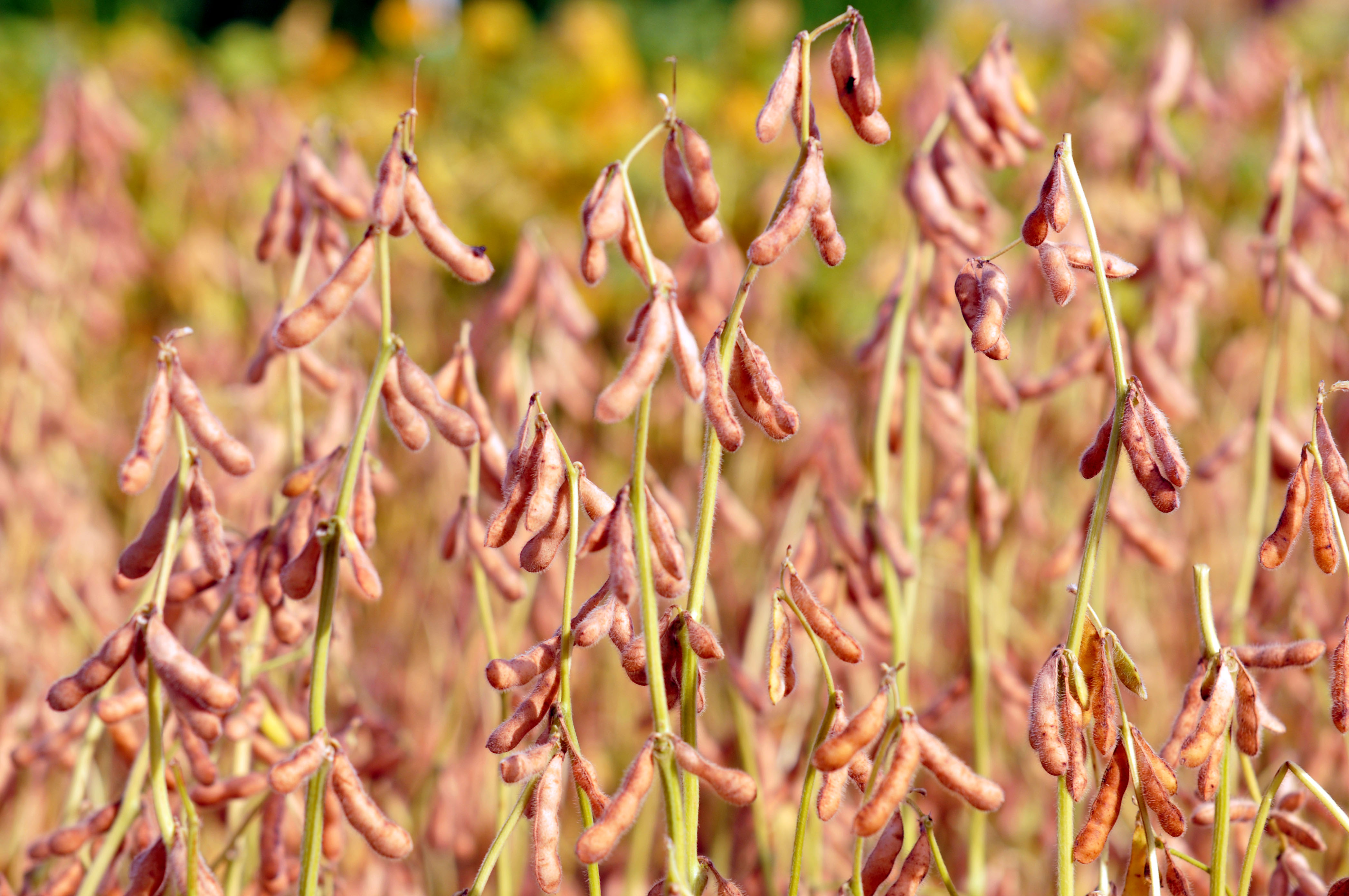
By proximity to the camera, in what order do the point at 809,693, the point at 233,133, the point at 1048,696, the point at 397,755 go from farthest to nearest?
the point at 233,133, the point at 809,693, the point at 397,755, the point at 1048,696

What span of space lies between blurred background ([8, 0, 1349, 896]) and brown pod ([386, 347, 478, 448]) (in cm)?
48

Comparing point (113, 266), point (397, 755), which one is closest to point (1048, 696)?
point (397, 755)

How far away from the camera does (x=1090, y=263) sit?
808 millimetres

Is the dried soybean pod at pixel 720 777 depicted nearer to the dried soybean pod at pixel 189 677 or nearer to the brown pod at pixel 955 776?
the brown pod at pixel 955 776

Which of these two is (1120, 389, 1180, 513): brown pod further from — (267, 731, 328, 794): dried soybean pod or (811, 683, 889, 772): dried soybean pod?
(267, 731, 328, 794): dried soybean pod

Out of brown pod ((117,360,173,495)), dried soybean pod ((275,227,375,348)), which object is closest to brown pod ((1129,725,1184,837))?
dried soybean pod ((275,227,375,348))

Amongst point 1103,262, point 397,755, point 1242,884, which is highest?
point 1103,262

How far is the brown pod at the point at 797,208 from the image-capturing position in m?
0.79

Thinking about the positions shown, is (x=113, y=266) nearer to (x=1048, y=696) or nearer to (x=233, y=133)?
(x=233, y=133)

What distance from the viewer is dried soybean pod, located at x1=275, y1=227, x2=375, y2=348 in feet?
2.85

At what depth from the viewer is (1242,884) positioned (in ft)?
2.81

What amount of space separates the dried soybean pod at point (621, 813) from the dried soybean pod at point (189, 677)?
0.93 ft

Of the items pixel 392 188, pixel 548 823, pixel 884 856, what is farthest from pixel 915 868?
pixel 392 188

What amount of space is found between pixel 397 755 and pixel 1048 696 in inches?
29.6
